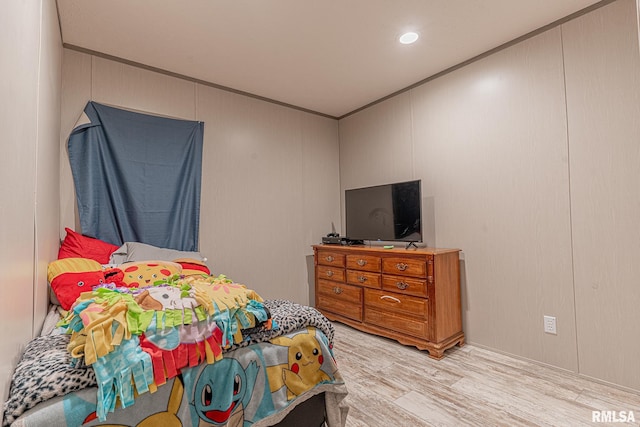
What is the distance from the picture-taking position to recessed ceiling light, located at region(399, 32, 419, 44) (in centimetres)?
246

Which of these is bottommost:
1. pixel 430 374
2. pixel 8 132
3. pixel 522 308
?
pixel 430 374

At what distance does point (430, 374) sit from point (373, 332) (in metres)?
0.81

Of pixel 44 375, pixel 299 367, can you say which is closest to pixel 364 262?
pixel 299 367

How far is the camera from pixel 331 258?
11.6ft

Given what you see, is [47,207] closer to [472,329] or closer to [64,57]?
[64,57]

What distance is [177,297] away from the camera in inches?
49.1

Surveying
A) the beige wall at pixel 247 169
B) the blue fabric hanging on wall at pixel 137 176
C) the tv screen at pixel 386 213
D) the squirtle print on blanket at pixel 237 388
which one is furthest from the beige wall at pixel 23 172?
the tv screen at pixel 386 213

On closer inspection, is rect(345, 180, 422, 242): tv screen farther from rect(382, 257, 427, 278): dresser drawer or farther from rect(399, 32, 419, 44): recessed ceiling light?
rect(399, 32, 419, 44): recessed ceiling light

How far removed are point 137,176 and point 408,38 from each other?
103 inches

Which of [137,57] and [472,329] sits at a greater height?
[137,57]

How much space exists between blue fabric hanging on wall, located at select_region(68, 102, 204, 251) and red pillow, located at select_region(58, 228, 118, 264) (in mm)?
90

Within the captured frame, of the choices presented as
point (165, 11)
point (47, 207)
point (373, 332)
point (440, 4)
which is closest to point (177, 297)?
point (47, 207)

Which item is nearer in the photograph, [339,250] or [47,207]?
[47,207]

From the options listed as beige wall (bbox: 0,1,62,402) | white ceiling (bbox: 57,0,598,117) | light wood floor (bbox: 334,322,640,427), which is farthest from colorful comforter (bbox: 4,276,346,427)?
white ceiling (bbox: 57,0,598,117)
